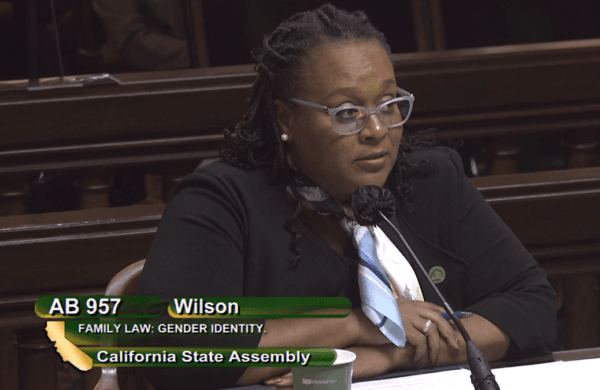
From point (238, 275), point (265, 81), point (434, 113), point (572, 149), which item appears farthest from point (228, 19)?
point (238, 275)

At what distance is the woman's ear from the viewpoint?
1217 mm

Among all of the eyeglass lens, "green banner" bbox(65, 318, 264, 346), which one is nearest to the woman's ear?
the eyeglass lens

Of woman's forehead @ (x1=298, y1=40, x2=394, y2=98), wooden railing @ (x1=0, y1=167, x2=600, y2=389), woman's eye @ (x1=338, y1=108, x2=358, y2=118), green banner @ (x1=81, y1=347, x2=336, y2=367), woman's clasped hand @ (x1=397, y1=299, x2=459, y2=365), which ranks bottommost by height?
wooden railing @ (x1=0, y1=167, x2=600, y2=389)

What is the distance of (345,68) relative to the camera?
112cm

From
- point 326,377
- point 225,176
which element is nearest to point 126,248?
point 225,176

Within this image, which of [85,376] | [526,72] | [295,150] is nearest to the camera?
[295,150]

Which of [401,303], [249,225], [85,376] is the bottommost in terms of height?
[85,376]

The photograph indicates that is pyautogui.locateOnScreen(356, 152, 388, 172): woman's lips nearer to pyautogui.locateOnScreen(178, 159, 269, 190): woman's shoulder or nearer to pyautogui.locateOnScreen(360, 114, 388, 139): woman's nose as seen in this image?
pyautogui.locateOnScreen(360, 114, 388, 139): woman's nose

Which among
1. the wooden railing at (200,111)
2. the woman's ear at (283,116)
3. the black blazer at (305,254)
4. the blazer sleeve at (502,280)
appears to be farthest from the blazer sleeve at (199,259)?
the wooden railing at (200,111)

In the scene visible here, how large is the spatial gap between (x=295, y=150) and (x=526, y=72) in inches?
50.5

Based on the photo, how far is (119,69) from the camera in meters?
2.66

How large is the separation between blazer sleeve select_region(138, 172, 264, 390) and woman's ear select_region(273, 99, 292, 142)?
142mm

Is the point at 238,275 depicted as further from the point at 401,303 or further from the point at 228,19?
the point at 228,19

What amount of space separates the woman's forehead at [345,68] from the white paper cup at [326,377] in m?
0.50
